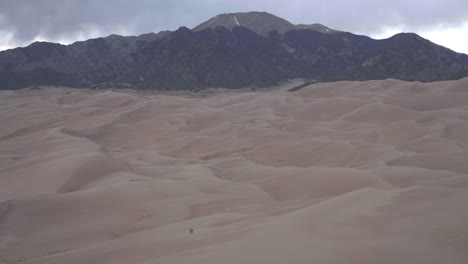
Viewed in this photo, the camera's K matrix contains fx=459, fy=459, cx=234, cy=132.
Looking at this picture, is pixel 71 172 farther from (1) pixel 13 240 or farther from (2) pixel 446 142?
(2) pixel 446 142

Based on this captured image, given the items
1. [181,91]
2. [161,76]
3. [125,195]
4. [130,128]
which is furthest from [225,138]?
[161,76]

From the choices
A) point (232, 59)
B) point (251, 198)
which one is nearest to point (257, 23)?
point (232, 59)

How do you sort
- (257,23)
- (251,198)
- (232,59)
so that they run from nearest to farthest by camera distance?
1. (251,198)
2. (232,59)
3. (257,23)

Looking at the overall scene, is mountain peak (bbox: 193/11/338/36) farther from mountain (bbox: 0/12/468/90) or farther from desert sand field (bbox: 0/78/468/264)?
desert sand field (bbox: 0/78/468/264)

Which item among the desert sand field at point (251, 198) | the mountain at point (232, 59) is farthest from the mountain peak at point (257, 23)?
the desert sand field at point (251, 198)

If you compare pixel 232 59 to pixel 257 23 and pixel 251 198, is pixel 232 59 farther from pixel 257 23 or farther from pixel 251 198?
pixel 251 198
